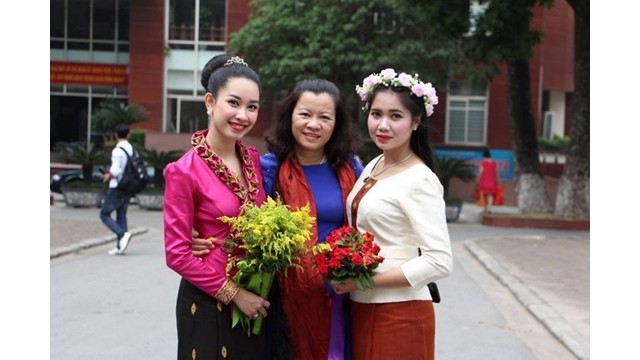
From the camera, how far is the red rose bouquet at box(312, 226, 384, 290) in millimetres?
3336

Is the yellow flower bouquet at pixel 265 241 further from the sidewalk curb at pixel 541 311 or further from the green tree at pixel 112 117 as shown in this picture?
the green tree at pixel 112 117

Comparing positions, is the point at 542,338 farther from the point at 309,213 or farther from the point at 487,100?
the point at 487,100

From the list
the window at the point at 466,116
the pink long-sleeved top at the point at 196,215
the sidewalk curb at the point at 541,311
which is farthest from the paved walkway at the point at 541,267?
the window at the point at 466,116

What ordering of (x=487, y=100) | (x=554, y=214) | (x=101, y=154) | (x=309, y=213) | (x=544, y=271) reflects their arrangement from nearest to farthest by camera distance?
(x=309, y=213) < (x=544, y=271) < (x=554, y=214) < (x=101, y=154) < (x=487, y=100)

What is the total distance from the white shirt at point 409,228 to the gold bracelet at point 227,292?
1.91 ft

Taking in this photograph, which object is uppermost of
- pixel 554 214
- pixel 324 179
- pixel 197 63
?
pixel 197 63

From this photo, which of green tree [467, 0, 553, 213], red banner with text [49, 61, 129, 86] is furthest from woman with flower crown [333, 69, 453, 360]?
red banner with text [49, 61, 129, 86]

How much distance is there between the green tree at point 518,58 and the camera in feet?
56.3

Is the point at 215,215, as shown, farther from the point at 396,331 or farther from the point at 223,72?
the point at 396,331

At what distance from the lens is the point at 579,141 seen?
62.0 ft

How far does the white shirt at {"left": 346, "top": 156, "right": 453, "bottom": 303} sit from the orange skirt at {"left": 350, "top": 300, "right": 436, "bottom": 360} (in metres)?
0.04

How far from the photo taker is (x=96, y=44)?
31.4 m

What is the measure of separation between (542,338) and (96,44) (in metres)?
26.8

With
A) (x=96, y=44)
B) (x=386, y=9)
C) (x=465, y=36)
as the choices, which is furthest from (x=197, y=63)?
(x=465, y=36)
